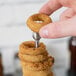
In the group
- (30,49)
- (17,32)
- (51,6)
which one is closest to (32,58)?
(30,49)

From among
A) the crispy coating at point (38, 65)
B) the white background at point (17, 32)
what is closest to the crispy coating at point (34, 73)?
the crispy coating at point (38, 65)

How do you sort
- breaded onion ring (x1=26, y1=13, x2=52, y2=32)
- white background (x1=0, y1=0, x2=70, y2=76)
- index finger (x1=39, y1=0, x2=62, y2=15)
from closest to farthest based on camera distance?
breaded onion ring (x1=26, y1=13, x2=52, y2=32) < index finger (x1=39, y1=0, x2=62, y2=15) < white background (x1=0, y1=0, x2=70, y2=76)

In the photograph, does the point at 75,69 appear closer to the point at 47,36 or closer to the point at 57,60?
the point at 57,60

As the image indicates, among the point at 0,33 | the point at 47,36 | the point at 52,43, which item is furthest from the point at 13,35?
the point at 47,36

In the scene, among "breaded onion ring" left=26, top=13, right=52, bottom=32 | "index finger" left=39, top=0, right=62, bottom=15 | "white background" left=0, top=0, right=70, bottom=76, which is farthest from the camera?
"white background" left=0, top=0, right=70, bottom=76

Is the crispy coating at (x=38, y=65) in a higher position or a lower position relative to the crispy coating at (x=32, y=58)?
lower

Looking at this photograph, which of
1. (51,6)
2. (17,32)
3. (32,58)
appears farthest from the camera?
(17,32)

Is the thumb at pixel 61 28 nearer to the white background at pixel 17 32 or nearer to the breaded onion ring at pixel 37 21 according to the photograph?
the breaded onion ring at pixel 37 21

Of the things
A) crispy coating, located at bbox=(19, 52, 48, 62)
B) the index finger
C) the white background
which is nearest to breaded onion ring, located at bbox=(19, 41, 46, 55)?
crispy coating, located at bbox=(19, 52, 48, 62)

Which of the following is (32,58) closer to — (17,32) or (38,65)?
(38,65)

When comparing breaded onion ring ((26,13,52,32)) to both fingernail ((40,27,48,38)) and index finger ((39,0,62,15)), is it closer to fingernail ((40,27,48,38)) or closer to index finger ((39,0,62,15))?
fingernail ((40,27,48,38))
